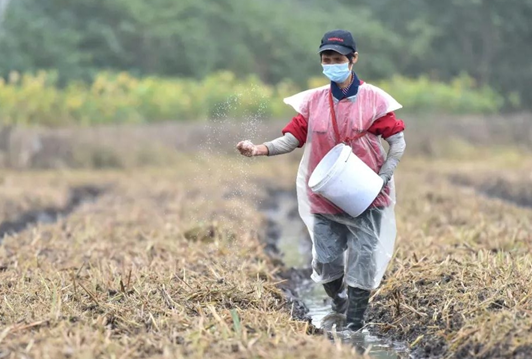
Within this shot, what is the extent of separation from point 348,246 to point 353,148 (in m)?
0.71

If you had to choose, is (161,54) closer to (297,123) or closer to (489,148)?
(489,148)

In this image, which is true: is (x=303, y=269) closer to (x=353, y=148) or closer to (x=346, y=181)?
(x=353, y=148)

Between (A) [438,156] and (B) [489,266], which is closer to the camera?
(B) [489,266]

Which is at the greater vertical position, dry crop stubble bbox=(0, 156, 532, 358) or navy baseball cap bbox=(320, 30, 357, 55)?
navy baseball cap bbox=(320, 30, 357, 55)

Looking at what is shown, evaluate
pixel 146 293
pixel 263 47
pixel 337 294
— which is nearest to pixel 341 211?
pixel 337 294

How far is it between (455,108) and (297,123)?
2538 cm

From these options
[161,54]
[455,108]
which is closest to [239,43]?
[161,54]

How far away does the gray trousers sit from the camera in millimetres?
5816

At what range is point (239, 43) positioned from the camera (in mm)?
39969

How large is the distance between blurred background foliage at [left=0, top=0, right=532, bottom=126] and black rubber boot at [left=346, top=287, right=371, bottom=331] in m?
20.4

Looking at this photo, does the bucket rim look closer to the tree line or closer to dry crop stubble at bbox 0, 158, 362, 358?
dry crop stubble at bbox 0, 158, 362, 358

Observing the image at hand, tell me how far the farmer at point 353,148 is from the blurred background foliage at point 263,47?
20.3 m

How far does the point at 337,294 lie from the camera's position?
6.37m

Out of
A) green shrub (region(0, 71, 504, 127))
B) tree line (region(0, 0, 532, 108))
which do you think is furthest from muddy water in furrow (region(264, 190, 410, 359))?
tree line (region(0, 0, 532, 108))
